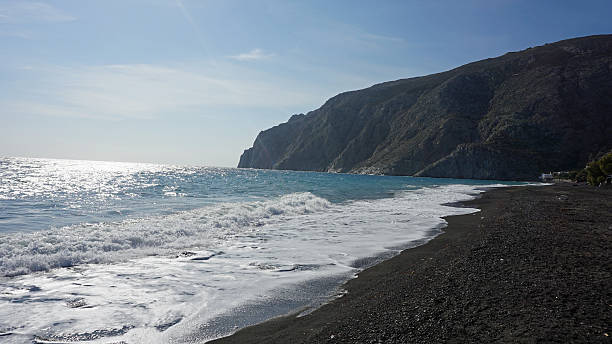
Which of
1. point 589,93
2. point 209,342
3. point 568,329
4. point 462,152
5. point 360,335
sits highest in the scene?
point 589,93

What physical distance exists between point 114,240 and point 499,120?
122 metres

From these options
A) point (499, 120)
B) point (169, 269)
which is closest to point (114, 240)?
point (169, 269)

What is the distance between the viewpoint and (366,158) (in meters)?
152

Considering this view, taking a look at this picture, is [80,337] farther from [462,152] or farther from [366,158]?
[366,158]

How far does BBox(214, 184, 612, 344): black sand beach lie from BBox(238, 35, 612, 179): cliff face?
107 m

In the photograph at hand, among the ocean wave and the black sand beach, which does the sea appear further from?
the black sand beach

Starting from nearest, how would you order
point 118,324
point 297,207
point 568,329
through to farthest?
point 568,329 → point 118,324 → point 297,207

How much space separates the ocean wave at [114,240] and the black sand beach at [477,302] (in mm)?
7210

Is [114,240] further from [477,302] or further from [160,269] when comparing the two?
[477,302]

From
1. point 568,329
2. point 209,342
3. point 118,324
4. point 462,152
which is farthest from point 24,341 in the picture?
point 462,152

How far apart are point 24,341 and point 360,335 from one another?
510 centimetres

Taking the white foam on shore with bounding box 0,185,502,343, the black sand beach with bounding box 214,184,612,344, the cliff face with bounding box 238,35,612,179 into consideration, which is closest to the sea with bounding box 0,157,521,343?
the white foam on shore with bounding box 0,185,502,343

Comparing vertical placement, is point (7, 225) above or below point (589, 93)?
below

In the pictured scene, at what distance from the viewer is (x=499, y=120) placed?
111375 mm
